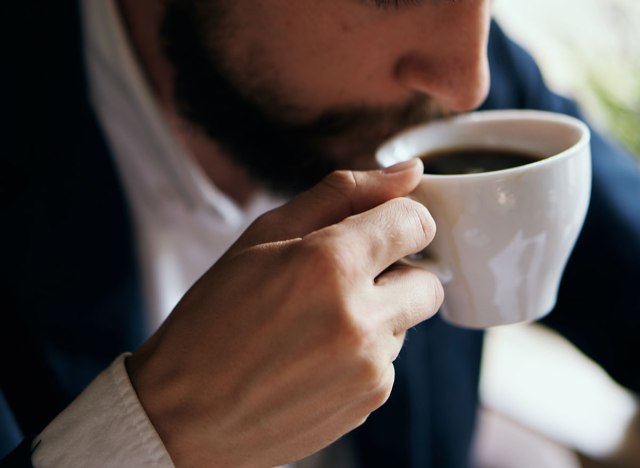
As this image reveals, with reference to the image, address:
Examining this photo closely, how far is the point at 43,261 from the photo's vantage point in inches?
31.1

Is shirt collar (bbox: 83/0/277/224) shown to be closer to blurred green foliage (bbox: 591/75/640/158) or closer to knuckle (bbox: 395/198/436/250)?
knuckle (bbox: 395/198/436/250)

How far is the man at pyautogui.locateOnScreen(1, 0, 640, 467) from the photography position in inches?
18.7

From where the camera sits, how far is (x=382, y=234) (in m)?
0.48

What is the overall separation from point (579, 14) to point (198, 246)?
4.49 ft

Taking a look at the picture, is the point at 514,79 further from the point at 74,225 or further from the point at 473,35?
the point at 74,225

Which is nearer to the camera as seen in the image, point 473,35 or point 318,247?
point 318,247

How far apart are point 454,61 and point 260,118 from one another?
0.97 feet

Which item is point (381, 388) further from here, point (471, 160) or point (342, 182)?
point (471, 160)

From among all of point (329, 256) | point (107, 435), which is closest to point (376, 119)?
point (329, 256)

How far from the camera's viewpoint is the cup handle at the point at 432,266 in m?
0.57

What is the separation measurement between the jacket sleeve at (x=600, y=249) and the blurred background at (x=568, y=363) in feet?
0.29

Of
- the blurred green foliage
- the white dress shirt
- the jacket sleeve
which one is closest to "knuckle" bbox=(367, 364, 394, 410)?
the white dress shirt

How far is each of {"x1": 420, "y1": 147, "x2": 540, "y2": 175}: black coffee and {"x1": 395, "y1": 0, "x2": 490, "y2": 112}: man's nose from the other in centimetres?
5

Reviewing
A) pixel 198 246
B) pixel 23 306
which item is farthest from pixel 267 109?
pixel 23 306
